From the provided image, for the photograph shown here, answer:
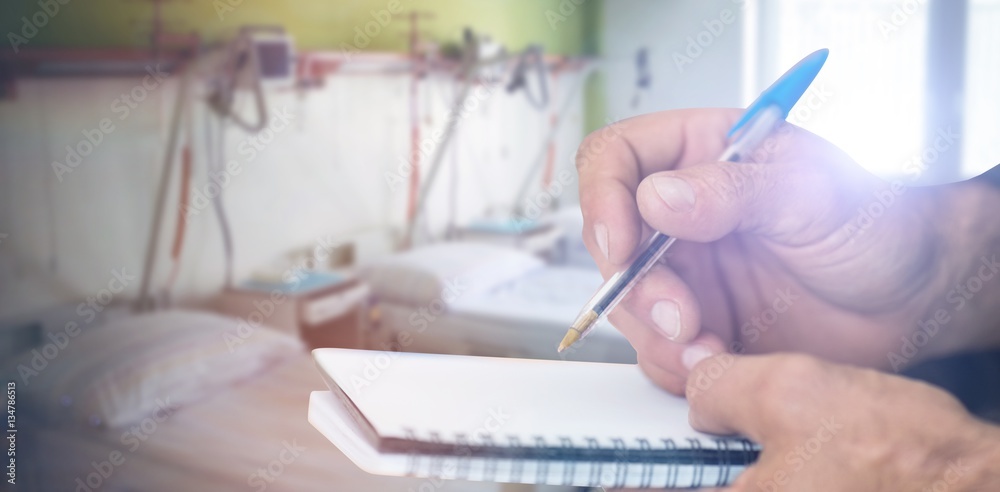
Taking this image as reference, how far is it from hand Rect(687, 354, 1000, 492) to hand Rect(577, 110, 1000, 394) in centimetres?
8

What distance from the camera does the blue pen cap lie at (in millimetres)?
359

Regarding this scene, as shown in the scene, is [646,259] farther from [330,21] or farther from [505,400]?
[330,21]

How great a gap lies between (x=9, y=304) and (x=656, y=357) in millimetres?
550

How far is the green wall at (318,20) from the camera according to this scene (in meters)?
0.61

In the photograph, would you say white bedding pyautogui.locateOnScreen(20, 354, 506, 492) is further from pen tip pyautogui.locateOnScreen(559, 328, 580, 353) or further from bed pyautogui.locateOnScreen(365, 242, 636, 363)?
pen tip pyautogui.locateOnScreen(559, 328, 580, 353)

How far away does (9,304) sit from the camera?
2.07 feet

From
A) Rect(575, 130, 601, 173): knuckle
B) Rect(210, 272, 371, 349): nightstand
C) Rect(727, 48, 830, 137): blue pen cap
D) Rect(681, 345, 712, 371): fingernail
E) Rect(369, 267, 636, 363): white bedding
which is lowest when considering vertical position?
Rect(369, 267, 636, 363): white bedding

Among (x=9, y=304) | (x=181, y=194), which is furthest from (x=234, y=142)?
(x=9, y=304)

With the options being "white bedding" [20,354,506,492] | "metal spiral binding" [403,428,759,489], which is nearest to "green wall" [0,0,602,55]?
"white bedding" [20,354,506,492]

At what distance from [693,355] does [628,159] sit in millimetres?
104

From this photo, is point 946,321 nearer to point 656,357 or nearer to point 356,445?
point 656,357

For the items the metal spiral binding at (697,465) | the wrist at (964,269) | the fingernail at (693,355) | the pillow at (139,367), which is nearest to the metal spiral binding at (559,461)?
the metal spiral binding at (697,465)

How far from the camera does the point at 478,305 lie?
2.44 ft

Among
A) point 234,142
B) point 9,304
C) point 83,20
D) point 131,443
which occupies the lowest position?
point 131,443
